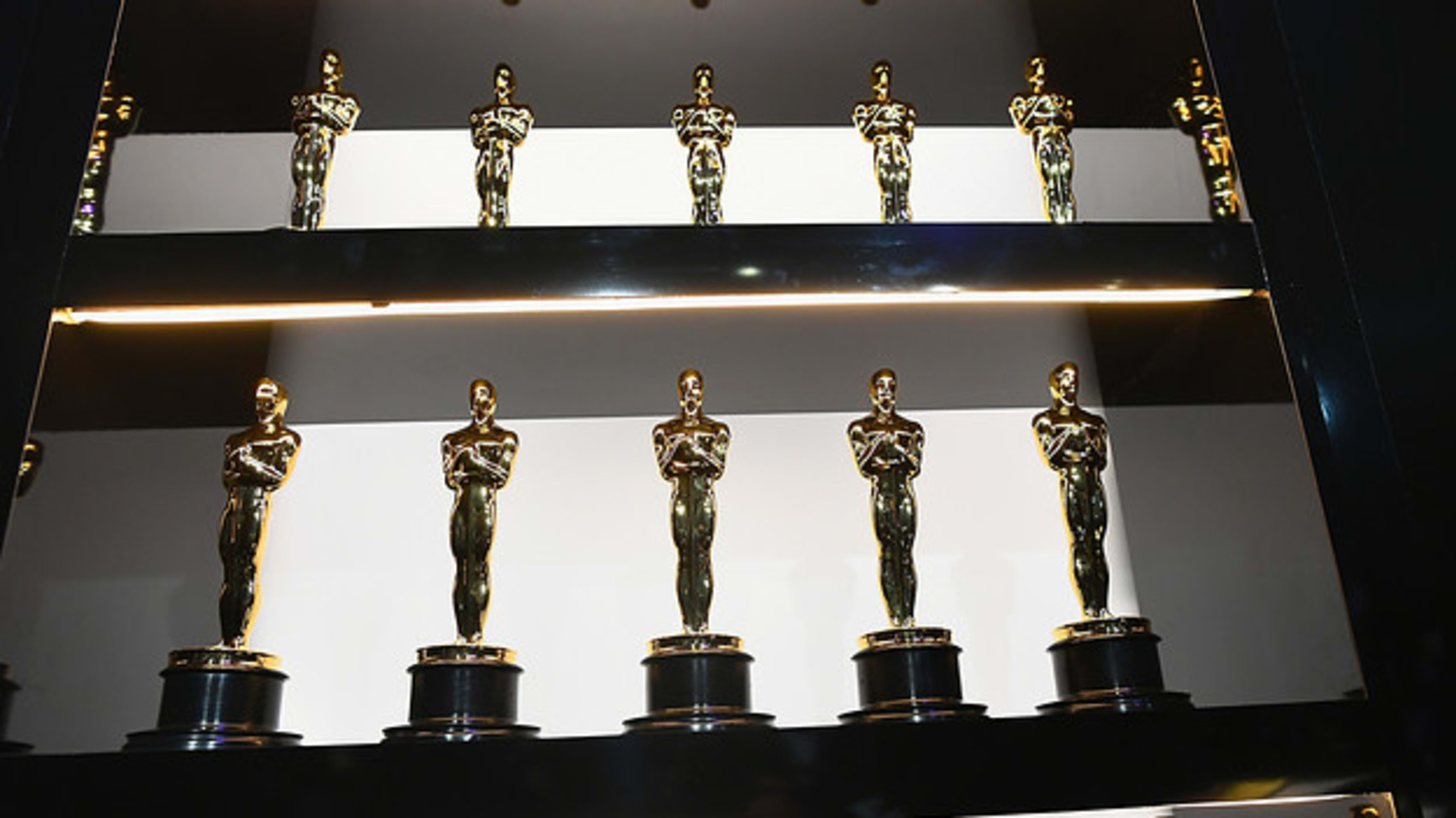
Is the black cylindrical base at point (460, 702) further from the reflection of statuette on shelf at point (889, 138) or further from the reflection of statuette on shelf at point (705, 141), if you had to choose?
the reflection of statuette on shelf at point (889, 138)

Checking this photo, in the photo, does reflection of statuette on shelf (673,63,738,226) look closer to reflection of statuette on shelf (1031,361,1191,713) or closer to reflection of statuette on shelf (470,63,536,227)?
reflection of statuette on shelf (470,63,536,227)

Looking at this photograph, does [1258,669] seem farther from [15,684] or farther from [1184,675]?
[15,684]

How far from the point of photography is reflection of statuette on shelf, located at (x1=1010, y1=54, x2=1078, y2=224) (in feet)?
3.33

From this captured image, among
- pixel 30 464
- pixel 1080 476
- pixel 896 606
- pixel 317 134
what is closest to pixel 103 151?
pixel 317 134

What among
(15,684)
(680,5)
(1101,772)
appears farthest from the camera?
(680,5)

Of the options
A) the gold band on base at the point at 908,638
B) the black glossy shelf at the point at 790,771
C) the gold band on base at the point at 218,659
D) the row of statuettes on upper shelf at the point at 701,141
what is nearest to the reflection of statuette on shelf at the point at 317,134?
the row of statuettes on upper shelf at the point at 701,141

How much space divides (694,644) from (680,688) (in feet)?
0.12

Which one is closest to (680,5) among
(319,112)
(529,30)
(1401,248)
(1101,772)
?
(529,30)

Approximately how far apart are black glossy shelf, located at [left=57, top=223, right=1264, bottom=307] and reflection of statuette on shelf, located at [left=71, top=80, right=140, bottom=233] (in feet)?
0.59

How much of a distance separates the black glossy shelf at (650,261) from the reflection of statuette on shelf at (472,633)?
15cm

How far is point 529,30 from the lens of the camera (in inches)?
43.5

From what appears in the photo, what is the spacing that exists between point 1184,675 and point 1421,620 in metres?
0.33

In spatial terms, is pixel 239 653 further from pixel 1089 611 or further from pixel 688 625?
pixel 1089 611

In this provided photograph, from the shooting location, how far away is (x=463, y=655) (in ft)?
2.80
